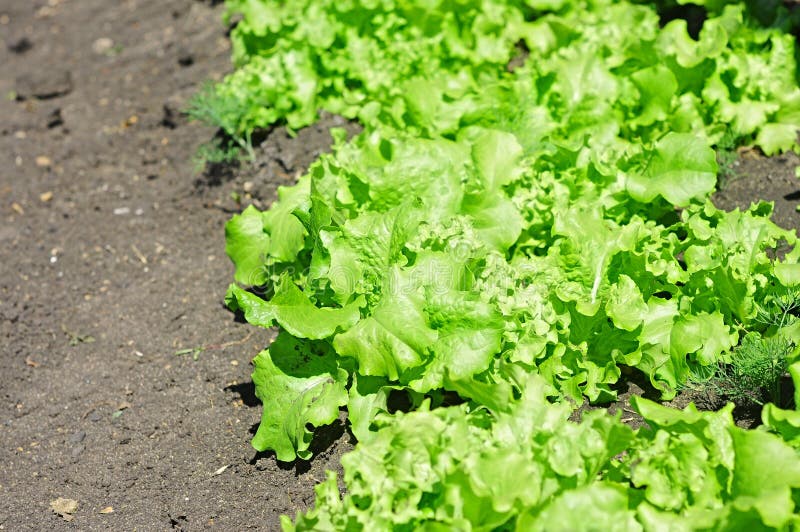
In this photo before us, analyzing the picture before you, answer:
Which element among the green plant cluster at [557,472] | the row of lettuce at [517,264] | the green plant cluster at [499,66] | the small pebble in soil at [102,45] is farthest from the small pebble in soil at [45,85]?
the green plant cluster at [557,472]

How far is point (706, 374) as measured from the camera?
10.7 ft

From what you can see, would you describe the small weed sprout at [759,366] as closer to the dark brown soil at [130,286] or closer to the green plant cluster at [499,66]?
the dark brown soil at [130,286]

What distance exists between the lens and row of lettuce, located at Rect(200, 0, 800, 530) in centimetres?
262

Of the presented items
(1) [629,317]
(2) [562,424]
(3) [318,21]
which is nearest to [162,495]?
(2) [562,424]

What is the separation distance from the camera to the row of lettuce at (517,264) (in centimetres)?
262

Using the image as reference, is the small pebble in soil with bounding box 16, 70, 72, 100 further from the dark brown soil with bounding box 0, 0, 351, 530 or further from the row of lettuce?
the row of lettuce

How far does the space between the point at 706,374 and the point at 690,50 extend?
1.89 m

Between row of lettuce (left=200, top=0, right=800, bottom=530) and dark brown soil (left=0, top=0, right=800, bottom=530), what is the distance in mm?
264

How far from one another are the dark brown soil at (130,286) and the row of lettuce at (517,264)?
0.87 ft

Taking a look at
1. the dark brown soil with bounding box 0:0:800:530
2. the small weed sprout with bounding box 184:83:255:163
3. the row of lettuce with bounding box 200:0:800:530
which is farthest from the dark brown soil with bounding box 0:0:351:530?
the row of lettuce with bounding box 200:0:800:530

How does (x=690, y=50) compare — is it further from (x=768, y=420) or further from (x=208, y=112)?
(x=208, y=112)

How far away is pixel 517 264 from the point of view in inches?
138

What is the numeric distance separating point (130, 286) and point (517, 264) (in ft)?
7.48

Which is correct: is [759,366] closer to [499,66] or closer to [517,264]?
[517,264]
